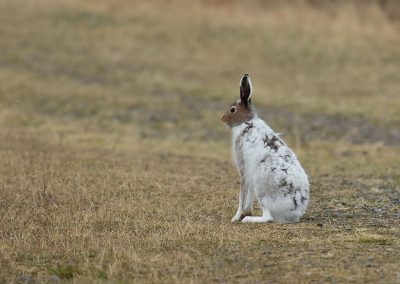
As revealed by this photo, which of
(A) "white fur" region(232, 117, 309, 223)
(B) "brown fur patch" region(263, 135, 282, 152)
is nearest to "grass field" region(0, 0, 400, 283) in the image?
→ (A) "white fur" region(232, 117, 309, 223)

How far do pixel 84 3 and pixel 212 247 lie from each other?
88.2 feet

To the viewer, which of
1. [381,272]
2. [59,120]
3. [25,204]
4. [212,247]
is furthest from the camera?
[59,120]

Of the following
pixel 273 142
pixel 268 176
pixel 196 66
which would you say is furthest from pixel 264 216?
pixel 196 66

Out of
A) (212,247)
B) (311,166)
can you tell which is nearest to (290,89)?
(311,166)

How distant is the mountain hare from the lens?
393 inches

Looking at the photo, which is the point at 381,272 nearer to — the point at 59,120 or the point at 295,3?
the point at 59,120

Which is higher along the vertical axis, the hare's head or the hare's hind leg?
the hare's head

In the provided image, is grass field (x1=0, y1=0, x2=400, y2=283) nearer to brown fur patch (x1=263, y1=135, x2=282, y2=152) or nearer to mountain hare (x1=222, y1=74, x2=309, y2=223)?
mountain hare (x1=222, y1=74, x2=309, y2=223)

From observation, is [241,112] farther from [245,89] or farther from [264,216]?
[264,216]

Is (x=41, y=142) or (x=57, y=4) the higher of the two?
(x=57, y=4)

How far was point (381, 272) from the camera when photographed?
8086 mm

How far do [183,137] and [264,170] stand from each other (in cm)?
1088

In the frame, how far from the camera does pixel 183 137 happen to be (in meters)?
21.0

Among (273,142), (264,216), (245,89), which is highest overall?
(245,89)
